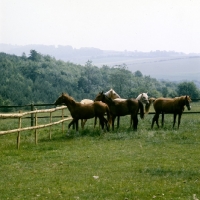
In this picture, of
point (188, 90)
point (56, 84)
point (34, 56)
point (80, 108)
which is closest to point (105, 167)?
point (80, 108)

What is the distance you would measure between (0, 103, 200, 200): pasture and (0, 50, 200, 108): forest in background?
55.5 metres

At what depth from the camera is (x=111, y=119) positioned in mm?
19484

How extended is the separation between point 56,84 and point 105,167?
83975 millimetres

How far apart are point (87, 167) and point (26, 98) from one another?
67.4 metres

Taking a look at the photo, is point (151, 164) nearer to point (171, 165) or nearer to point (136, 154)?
point (171, 165)

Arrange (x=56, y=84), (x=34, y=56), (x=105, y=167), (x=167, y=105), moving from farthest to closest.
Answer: (x=34, y=56) → (x=56, y=84) → (x=167, y=105) → (x=105, y=167)

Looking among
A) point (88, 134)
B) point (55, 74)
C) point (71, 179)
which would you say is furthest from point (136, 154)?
point (55, 74)

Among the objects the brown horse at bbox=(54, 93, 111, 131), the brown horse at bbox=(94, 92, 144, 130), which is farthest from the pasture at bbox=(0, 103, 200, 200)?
the brown horse at bbox=(94, 92, 144, 130)

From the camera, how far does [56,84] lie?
93875 millimetres

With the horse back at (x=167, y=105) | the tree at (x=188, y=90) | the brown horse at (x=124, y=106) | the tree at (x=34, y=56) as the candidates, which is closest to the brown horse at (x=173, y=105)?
the horse back at (x=167, y=105)

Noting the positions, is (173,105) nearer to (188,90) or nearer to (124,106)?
(124,106)

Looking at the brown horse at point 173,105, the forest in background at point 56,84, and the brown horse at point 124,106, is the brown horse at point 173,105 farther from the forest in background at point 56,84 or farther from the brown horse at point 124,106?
the forest in background at point 56,84

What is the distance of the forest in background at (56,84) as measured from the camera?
7544 centimetres

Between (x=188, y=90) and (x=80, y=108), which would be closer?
(x=80, y=108)
